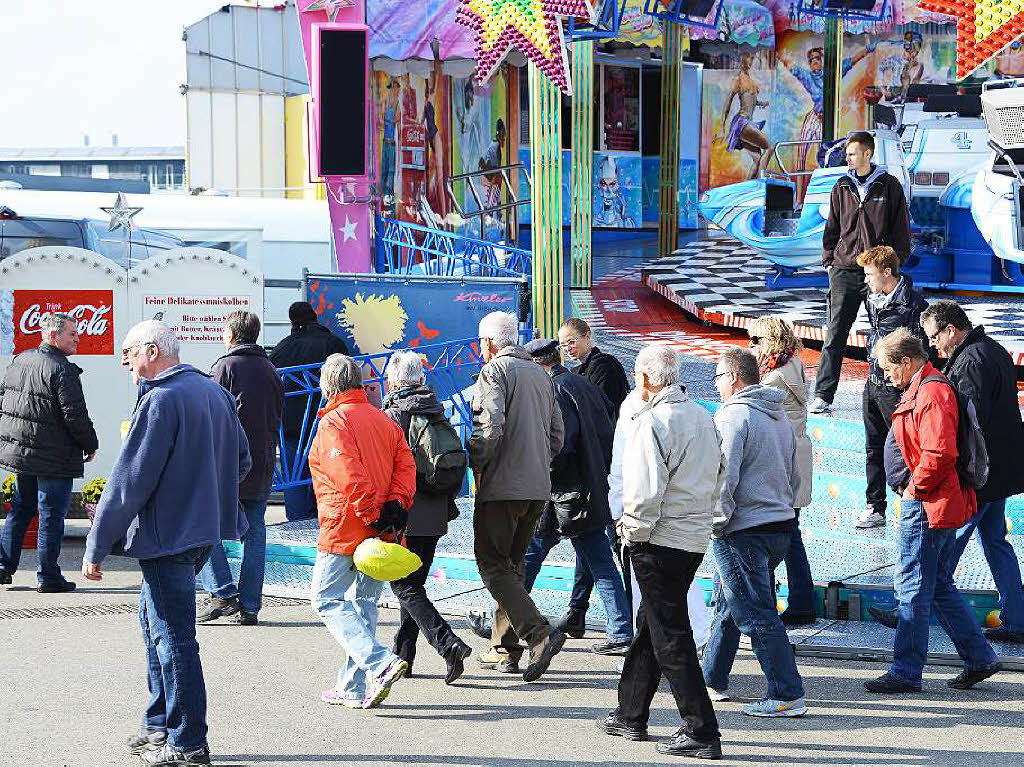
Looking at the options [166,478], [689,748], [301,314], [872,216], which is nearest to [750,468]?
[689,748]

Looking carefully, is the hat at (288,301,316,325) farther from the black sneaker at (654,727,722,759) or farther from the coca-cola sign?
the black sneaker at (654,727,722,759)

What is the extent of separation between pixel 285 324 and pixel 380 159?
4896mm

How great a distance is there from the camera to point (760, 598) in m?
5.72

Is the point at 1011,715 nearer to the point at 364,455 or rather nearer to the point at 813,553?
the point at 813,553

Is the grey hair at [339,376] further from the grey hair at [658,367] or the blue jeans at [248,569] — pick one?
the blue jeans at [248,569]

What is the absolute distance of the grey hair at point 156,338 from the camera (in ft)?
17.1

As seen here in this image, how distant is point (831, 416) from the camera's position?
29.7 ft

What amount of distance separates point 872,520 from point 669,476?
301cm

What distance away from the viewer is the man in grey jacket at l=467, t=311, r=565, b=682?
632 cm

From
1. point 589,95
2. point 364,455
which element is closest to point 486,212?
point 589,95

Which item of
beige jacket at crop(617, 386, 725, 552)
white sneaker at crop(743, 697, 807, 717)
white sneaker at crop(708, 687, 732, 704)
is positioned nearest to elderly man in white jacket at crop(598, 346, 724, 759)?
beige jacket at crop(617, 386, 725, 552)

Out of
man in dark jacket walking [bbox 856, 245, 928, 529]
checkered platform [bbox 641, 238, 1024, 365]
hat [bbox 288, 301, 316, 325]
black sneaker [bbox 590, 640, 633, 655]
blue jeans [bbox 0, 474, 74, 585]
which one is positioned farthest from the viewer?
checkered platform [bbox 641, 238, 1024, 365]

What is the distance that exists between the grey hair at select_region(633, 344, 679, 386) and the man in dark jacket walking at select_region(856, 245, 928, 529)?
105 inches

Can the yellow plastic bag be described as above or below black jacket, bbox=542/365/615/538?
below
